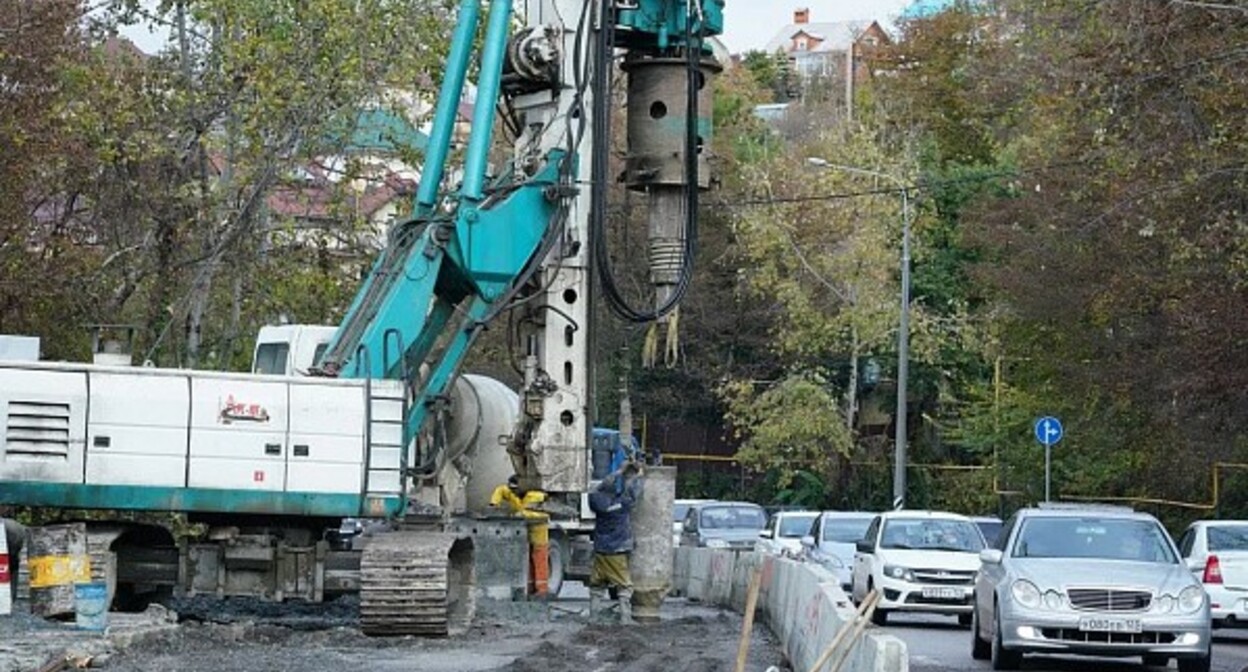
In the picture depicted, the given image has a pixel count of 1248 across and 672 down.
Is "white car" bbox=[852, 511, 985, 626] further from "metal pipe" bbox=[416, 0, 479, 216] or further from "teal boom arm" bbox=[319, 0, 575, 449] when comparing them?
"metal pipe" bbox=[416, 0, 479, 216]


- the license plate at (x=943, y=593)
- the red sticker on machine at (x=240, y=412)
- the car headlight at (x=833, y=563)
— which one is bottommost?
the license plate at (x=943, y=593)

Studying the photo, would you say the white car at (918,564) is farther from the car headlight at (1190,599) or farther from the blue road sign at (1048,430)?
the blue road sign at (1048,430)

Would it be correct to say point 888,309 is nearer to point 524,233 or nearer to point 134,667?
point 524,233

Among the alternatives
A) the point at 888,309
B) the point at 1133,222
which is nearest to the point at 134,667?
the point at 1133,222

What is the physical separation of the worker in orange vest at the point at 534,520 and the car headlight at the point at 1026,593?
523 centimetres

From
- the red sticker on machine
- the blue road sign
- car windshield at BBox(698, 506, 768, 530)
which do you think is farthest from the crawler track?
car windshield at BBox(698, 506, 768, 530)

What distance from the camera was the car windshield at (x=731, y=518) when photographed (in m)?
Result: 47.1

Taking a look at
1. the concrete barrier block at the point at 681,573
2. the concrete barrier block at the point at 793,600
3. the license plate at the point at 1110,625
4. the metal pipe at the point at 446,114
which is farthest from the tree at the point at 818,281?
the license plate at the point at 1110,625

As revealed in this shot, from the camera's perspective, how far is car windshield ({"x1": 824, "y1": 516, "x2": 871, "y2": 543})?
37.9m

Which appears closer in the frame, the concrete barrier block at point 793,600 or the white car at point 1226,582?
the concrete barrier block at point 793,600

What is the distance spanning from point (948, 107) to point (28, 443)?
60.9m

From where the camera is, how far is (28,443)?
2111cm

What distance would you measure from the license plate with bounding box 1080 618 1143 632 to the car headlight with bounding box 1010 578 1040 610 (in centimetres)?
43

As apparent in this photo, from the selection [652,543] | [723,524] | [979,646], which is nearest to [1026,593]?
[979,646]
